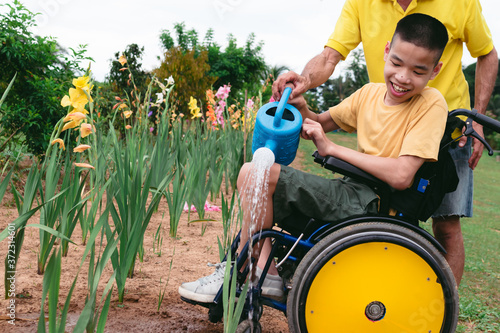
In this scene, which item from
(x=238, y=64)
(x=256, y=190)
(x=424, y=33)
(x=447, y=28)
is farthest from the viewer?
(x=238, y=64)

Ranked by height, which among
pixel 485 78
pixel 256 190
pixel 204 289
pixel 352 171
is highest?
pixel 485 78

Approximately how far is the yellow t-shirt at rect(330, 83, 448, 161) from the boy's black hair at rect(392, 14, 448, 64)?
17 cm

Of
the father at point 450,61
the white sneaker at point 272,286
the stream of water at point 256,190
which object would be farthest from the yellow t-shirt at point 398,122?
the white sneaker at point 272,286

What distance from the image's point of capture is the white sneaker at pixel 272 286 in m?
1.55

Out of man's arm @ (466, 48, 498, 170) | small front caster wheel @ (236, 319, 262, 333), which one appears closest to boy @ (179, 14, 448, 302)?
small front caster wheel @ (236, 319, 262, 333)

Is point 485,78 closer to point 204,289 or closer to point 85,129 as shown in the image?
point 204,289

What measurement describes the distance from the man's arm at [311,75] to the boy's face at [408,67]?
1.13 ft

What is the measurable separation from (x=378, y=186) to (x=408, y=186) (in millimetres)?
97

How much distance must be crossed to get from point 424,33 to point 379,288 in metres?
0.86

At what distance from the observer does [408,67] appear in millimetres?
1586

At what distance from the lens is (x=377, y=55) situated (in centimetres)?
208

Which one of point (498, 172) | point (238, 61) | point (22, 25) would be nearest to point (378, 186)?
point (22, 25)

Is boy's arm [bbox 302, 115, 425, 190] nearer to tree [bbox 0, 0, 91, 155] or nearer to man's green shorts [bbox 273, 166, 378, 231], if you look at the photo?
man's green shorts [bbox 273, 166, 378, 231]

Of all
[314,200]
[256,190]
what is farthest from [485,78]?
[256,190]
